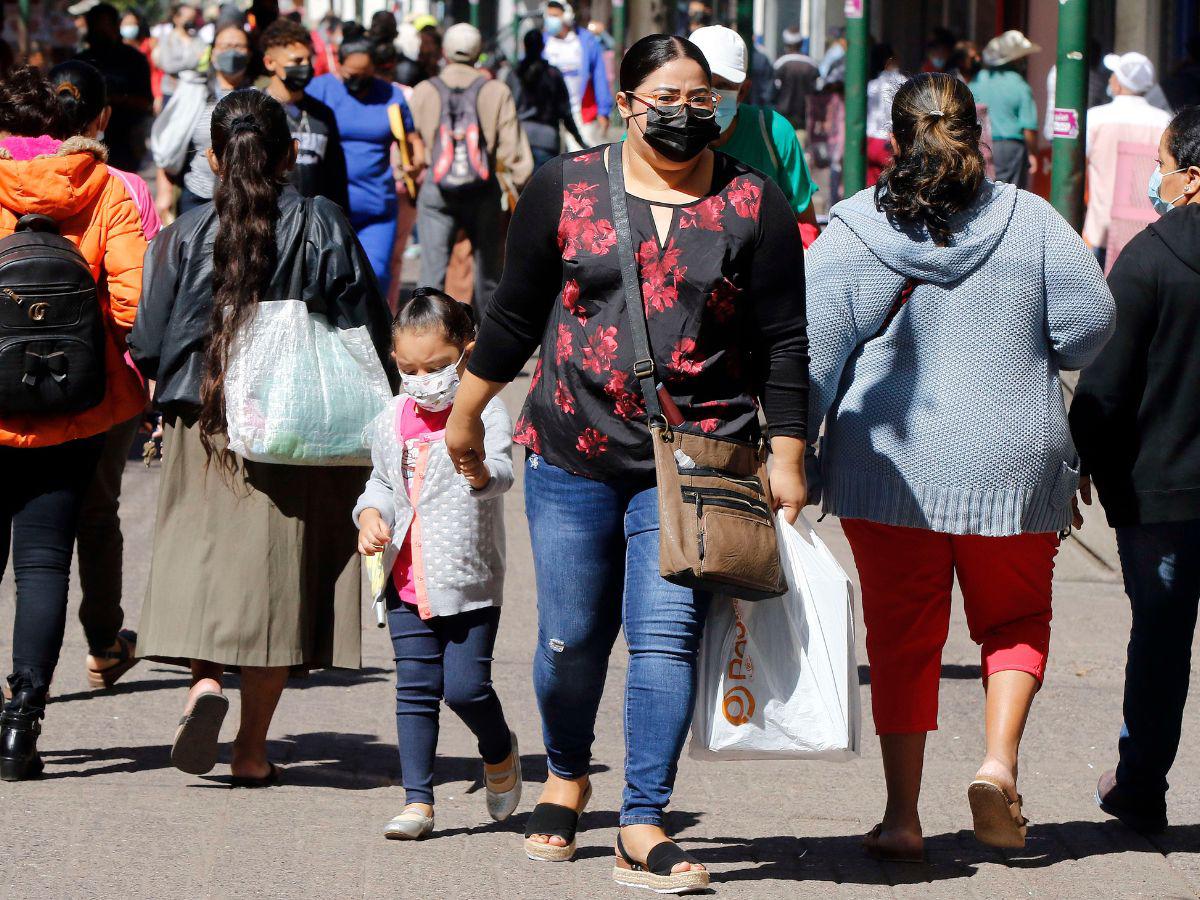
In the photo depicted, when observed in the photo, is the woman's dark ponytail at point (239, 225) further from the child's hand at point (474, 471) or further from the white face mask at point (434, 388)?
the child's hand at point (474, 471)

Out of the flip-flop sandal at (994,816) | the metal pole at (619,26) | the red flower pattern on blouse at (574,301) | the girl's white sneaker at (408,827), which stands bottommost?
the girl's white sneaker at (408,827)

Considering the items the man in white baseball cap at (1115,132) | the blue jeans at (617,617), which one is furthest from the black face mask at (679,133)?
the man in white baseball cap at (1115,132)

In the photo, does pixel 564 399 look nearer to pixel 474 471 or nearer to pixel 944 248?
pixel 474 471

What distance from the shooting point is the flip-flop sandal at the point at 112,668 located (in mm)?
6273

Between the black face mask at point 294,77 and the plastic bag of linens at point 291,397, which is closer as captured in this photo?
the plastic bag of linens at point 291,397

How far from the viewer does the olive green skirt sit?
17.0ft

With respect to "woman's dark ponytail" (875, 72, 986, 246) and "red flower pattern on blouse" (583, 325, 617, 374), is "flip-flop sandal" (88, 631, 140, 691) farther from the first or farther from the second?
"woman's dark ponytail" (875, 72, 986, 246)

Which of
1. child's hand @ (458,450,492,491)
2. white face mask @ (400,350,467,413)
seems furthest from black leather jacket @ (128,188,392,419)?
child's hand @ (458,450,492,491)

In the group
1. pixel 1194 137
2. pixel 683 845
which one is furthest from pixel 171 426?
pixel 1194 137

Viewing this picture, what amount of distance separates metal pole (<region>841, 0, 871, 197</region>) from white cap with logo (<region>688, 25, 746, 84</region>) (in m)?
5.96

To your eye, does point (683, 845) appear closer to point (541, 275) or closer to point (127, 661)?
point (541, 275)

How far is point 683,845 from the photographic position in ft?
15.8

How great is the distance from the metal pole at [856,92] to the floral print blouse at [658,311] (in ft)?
25.2

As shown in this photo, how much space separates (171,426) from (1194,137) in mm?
2634
